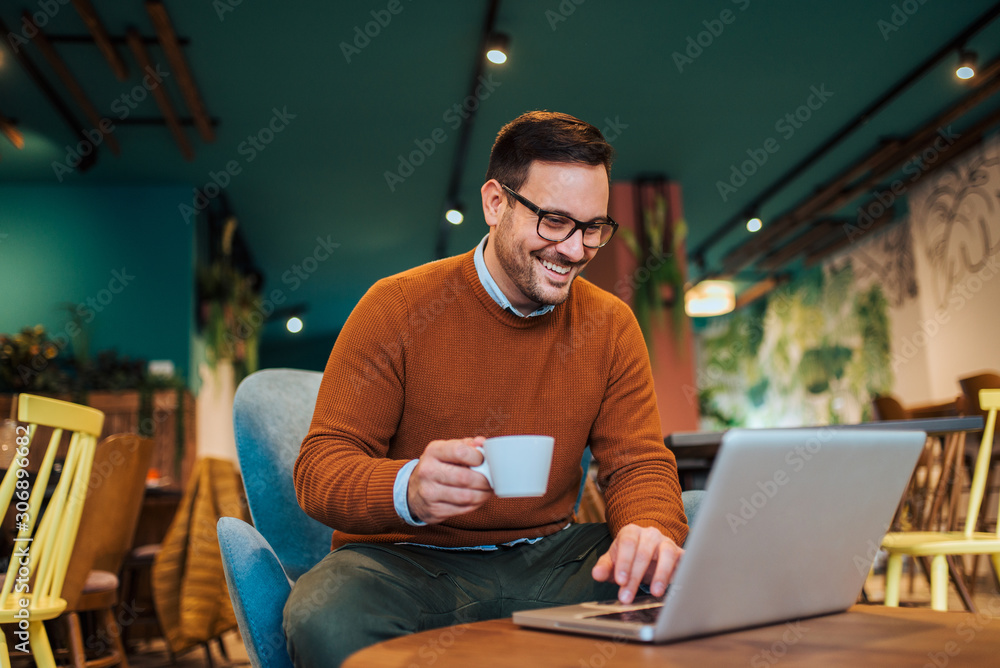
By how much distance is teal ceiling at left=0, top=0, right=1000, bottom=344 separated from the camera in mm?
4285

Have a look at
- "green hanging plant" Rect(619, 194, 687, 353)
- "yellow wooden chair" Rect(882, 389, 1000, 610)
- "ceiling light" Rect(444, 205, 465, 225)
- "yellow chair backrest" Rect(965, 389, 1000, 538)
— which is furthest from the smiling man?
"ceiling light" Rect(444, 205, 465, 225)

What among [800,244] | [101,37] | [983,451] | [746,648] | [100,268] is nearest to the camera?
[746,648]

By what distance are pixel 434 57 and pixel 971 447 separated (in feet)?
11.5

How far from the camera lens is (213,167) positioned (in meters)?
5.97

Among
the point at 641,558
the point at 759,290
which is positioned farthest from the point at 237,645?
the point at 759,290

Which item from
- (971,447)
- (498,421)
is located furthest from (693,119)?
(498,421)

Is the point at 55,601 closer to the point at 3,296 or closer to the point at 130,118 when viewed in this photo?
the point at 130,118

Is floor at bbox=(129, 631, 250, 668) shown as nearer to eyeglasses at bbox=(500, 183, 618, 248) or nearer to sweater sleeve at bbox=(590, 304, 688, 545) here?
sweater sleeve at bbox=(590, 304, 688, 545)

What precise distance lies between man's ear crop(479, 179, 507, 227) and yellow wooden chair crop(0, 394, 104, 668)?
41.5 inches

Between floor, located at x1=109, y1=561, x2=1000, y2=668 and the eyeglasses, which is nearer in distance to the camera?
the eyeglasses

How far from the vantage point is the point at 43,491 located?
6.07ft

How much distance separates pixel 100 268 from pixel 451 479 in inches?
229

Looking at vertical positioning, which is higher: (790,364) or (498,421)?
(790,364)

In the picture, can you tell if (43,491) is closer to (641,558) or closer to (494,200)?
(494,200)
